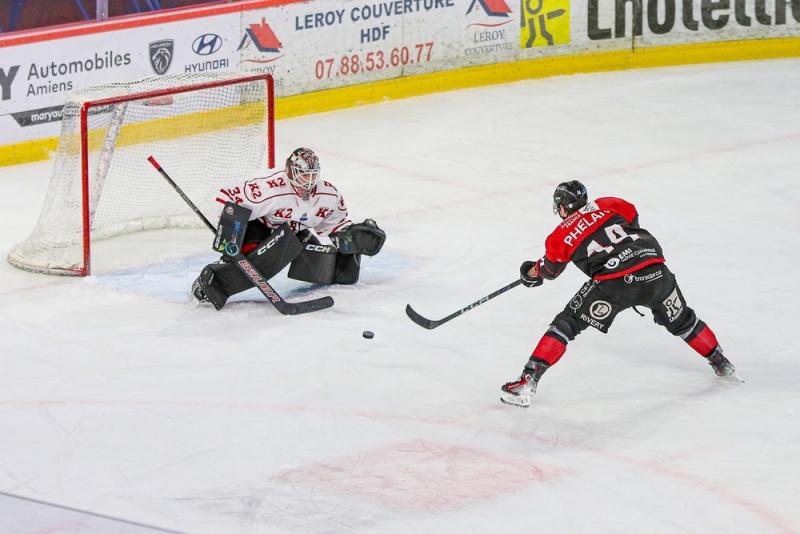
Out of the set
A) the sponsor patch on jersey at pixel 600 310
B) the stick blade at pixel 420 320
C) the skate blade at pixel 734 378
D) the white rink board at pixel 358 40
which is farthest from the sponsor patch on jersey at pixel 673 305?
the white rink board at pixel 358 40

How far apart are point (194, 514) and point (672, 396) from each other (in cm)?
191

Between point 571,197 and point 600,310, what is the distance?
1.37 feet

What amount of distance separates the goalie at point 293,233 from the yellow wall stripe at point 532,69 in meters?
3.21

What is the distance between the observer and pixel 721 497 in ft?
13.0

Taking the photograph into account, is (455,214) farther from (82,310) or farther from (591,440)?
(591,440)

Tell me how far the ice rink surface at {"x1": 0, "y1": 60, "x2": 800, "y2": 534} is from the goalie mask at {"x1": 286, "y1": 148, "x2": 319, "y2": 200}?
561mm

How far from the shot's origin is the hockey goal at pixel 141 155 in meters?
6.07

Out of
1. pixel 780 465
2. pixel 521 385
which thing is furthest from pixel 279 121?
pixel 780 465

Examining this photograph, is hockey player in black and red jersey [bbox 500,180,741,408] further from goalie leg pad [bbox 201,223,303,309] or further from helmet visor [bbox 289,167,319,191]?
goalie leg pad [bbox 201,223,303,309]

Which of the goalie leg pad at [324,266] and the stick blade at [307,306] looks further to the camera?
the goalie leg pad at [324,266]

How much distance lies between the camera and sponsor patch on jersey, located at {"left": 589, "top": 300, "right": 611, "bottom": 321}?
457cm

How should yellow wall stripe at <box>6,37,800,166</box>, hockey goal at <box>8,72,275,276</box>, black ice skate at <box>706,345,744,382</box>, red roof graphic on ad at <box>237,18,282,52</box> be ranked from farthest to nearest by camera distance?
1. yellow wall stripe at <box>6,37,800,166</box>
2. red roof graphic on ad at <box>237,18,282,52</box>
3. hockey goal at <box>8,72,275,276</box>
4. black ice skate at <box>706,345,744,382</box>

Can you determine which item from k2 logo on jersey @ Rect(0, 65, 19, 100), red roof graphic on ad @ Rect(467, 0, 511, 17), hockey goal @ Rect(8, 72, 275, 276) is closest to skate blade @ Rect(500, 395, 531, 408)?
hockey goal @ Rect(8, 72, 275, 276)

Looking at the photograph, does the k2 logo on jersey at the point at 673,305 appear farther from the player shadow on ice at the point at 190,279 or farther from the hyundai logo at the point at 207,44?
the hyundai logo at the point at 207,44
